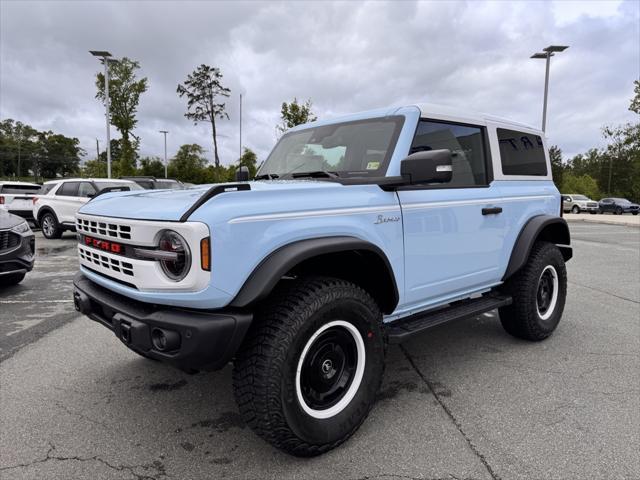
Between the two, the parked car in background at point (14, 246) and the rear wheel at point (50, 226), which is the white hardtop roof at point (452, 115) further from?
the rear wheel at point (50, 226)

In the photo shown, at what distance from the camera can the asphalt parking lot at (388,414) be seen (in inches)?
88.5

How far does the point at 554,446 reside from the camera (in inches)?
94.7

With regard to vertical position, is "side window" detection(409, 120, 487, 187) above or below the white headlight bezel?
above

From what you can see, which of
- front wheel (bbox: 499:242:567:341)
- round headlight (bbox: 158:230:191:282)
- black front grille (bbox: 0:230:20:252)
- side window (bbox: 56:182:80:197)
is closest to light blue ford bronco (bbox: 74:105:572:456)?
round headlight (bbox: 158:230:191:282)

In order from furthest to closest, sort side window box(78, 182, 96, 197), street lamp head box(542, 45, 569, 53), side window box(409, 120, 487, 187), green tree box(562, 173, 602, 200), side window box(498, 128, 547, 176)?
1. green tree box(562, 173, 602, 200)
2. street lamp head box(542, 45, 569, 53)
3. side window box(78, 182, 96, 197)
4. side window box(498, 128, 547, 176)
5. side window box(409, 120, 487, 187)

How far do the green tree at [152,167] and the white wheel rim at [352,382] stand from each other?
52004 millimetres

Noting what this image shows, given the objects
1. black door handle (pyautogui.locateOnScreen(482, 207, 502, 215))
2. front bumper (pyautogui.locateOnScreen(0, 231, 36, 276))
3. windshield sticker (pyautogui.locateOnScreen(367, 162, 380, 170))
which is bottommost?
front bumper (pyautogui.locateOnScreen(0, 231, 36, 276))

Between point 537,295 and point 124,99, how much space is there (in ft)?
119

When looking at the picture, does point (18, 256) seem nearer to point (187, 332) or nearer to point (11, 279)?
point (11, 279)

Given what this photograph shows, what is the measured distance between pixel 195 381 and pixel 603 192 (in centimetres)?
6823

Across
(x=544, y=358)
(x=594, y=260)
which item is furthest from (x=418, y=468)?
(x=594, y=260)

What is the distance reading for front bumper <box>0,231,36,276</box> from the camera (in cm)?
559

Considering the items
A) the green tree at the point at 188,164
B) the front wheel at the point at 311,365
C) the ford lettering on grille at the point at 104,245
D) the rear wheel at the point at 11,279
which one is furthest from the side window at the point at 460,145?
the green tree at the point at 188,164

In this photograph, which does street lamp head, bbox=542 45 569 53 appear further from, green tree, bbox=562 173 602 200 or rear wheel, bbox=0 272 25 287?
green tree, bbox=562 173 602 200
